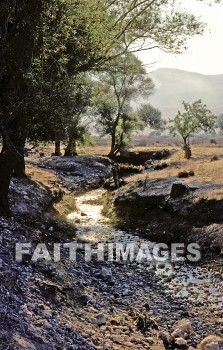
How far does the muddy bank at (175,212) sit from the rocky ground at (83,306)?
3.55m

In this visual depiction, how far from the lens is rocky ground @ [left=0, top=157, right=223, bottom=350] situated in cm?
828

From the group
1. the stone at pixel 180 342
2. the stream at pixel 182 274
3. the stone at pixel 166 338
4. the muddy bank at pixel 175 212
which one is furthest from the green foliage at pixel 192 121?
the stone at pixel 180 342

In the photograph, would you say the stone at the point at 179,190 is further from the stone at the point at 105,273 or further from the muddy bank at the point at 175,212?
the stone at the point at 105,273

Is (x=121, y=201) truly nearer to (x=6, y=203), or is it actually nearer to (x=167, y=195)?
(x=167, y=195)

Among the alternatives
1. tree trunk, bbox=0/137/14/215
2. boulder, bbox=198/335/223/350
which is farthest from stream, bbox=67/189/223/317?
tree trunk, bbox=0/137/14/215

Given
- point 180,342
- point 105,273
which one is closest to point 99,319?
point 180,342

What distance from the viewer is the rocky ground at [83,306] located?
27.2ft

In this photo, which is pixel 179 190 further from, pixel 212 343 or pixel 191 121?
pixel 191 121

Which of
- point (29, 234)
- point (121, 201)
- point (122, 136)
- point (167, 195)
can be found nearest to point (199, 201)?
point (167, 195)

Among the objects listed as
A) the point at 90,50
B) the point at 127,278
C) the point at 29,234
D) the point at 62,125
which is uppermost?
the point at 90,50

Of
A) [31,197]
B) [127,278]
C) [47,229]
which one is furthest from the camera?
[31,197]

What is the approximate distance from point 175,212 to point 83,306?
1069cm

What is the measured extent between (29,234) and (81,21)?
7901 millimetres

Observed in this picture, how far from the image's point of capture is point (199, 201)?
20.0 metres
